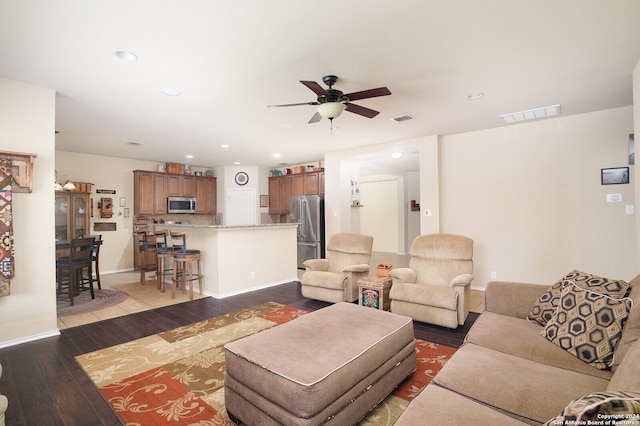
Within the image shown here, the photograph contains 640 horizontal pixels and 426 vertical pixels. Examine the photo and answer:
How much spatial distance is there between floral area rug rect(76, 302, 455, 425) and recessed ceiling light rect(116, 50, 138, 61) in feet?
8.66

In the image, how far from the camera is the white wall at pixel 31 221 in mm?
3049

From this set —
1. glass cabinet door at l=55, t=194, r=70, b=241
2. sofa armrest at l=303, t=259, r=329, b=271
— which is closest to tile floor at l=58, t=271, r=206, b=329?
glass cabinet door at l=55, t=194, r=70, b=241

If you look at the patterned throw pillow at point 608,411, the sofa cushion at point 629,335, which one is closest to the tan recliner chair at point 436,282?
the sofa cushion at point 629,335

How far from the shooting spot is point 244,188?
341 inches

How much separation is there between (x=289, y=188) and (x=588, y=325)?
23.3ft

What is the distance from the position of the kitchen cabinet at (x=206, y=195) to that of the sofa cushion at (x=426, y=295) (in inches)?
254

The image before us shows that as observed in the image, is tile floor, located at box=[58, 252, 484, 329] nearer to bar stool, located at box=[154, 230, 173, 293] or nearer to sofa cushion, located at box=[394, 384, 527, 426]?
bar stool, located at box=[154, 230, 173, 293]

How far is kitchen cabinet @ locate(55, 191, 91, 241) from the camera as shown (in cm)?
598

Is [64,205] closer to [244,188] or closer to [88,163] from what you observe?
[88,163]

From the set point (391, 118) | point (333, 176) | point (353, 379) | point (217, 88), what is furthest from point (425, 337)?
point (333, 176)

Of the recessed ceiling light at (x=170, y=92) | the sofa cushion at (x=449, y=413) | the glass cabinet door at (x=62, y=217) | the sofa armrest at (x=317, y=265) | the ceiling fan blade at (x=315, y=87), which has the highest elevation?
the recessed ceiling light at (x=170, y=92)

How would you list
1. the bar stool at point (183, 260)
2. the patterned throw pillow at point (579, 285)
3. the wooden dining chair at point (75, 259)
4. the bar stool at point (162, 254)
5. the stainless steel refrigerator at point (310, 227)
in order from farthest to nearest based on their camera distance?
1. the stainless steel refrigerator at point (310, 227)
2. the bar stool at point (162, 254)
3. the bar stool at point (183, 260)
4. the wooden dining chair at point (75, 259)
5. the patterned throw pillow at point (579, 285)

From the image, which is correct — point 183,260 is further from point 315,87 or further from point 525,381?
point 525,381

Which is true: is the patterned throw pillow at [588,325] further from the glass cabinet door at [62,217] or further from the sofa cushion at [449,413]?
the glass cabinet door at [62,217]
